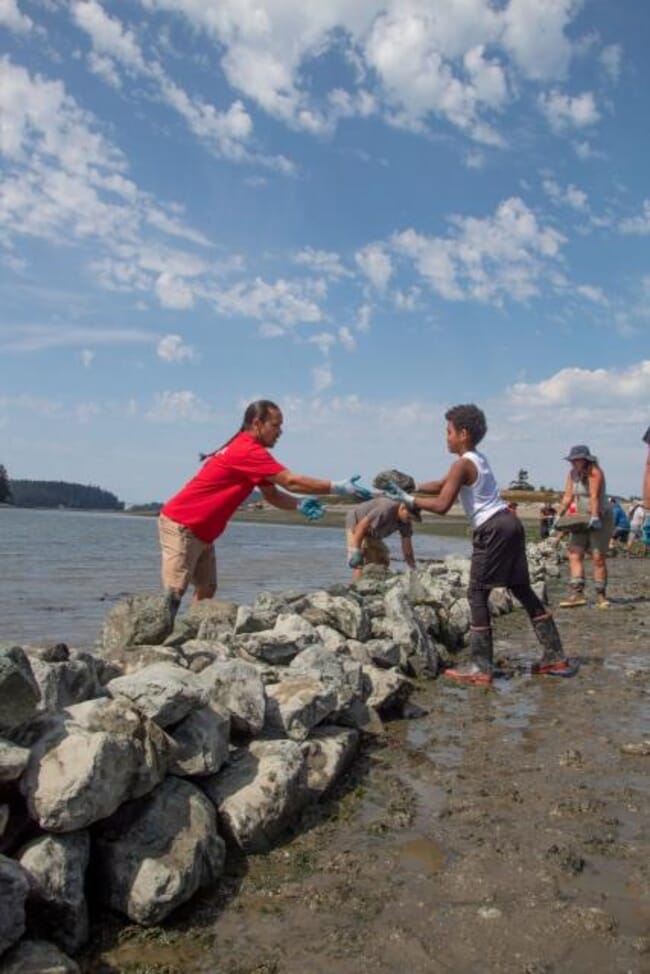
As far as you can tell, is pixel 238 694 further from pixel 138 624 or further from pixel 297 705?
pixel 138 624

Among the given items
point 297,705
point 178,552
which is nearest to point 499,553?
point 178,552

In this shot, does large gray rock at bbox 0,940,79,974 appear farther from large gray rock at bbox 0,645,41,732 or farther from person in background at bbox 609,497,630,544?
person in background at bbox 609,497,630,544

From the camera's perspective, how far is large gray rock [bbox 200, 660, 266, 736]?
13.5 ft

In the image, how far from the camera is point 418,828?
3.77m

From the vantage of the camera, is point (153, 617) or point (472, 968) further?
point (153, 617)

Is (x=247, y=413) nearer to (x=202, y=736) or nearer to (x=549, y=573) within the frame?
(x=202, y=736)

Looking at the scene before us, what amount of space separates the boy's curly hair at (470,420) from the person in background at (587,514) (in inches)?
189

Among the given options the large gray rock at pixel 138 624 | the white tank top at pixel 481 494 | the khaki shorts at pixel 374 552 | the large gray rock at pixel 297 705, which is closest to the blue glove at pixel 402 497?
the white tank top at pixel 481 494

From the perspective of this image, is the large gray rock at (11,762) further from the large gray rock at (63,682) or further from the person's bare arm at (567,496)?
the person's bare arm at (567,496)

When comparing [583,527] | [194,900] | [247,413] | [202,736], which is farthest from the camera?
[583,527]

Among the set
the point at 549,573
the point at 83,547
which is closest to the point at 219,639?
the point at 549,573

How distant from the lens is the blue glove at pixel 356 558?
11170 mm

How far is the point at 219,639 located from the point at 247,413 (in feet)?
5.89

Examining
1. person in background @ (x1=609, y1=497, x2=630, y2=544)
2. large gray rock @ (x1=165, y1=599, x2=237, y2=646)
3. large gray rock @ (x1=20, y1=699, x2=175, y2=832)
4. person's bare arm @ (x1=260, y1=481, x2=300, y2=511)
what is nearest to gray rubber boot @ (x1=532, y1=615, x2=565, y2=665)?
person's bare arm @ (x1=260, y1=481, x2=300, y2=511)
